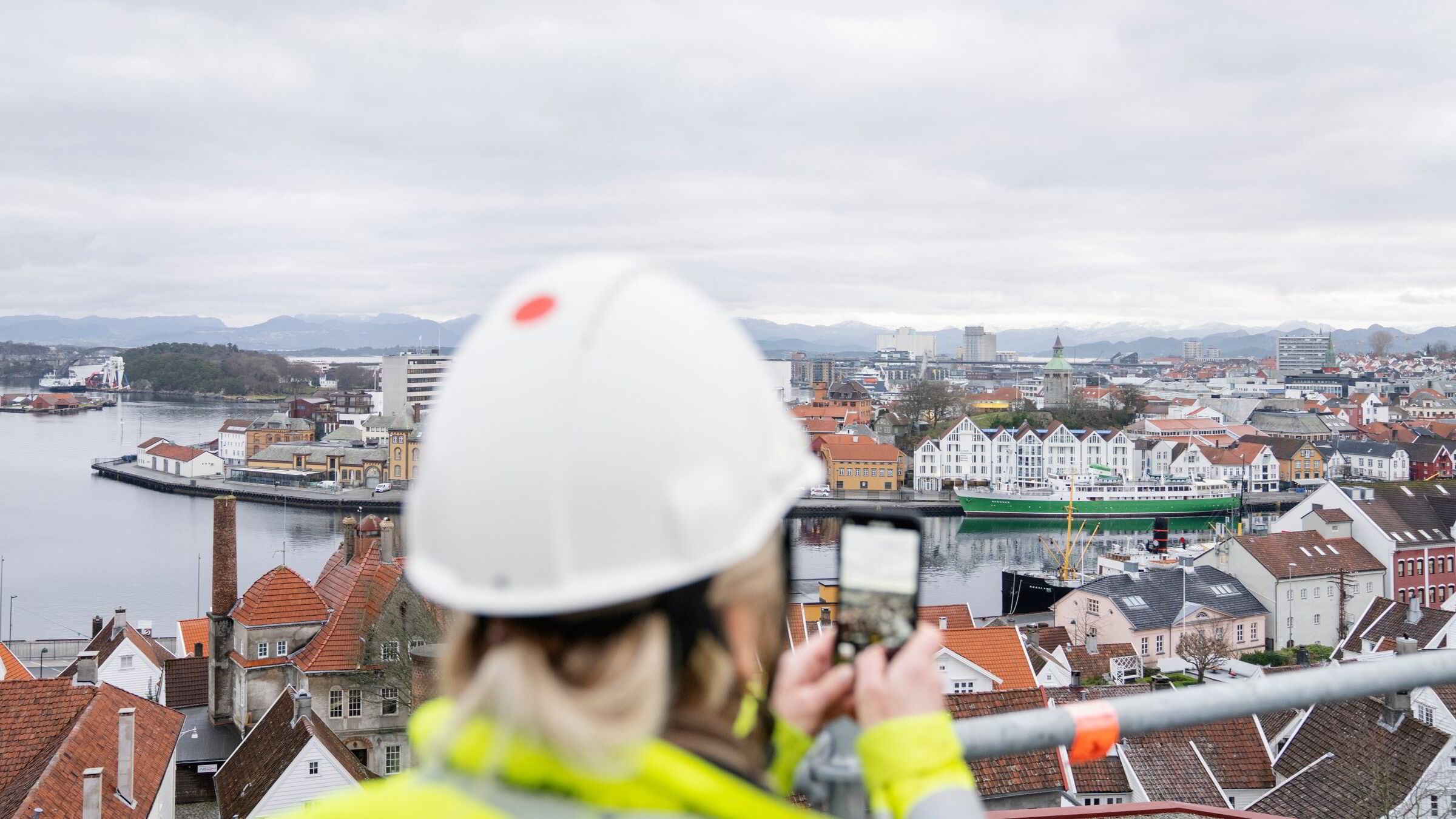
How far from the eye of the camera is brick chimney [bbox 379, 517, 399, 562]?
11.8m

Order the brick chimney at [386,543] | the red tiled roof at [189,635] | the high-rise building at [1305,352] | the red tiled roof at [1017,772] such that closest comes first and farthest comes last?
the red tiled roof at [1017,772] → the brick chimney at [386,543] → the red tiled roof at [189,635] → the high-rise building at [1305,352]

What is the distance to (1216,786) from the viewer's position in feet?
23.6

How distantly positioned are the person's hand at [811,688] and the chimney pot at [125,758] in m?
5.90

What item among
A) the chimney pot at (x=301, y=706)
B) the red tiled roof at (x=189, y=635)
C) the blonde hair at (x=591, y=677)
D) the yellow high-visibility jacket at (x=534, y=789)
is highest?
the blonde hair at (x=591, y=677)

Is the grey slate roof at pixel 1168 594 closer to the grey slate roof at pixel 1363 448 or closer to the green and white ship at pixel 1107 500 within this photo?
the green and white ship at pixel 1107 500

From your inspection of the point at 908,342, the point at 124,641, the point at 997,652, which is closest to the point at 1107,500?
the point at 997,652

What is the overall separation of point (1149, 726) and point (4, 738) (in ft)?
20.2

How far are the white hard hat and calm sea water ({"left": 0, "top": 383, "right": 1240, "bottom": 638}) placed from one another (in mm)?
11962

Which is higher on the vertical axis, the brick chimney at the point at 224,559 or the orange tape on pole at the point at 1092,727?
the orange tape on pole at the point at 1092,727

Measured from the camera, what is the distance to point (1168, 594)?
14.1 metres

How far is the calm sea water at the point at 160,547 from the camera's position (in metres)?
17.8

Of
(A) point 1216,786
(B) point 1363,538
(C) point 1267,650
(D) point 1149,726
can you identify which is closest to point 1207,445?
(B) point 1363,538

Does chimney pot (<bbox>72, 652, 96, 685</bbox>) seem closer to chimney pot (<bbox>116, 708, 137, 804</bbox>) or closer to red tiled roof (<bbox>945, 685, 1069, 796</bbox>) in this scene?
chimney pot (<bbox>116, 708, 137, 804</bbox>)

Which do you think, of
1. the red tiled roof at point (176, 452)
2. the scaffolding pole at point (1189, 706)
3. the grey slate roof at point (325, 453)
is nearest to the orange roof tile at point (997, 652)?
the scaffolding pole at point (1189, 706)
